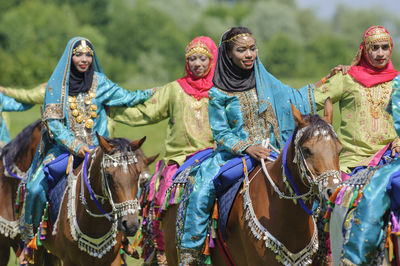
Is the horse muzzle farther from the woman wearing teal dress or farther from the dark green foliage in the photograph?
the dark green foliage

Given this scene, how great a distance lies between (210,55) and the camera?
26.0 feet

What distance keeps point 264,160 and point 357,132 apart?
131 centimetres

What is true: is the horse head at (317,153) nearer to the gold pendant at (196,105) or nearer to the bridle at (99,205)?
the bridle at (99,205)

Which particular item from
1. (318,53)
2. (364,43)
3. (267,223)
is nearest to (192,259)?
(267,223)

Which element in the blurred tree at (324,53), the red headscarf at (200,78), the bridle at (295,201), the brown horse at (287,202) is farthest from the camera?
the blurred tree at (324,53)

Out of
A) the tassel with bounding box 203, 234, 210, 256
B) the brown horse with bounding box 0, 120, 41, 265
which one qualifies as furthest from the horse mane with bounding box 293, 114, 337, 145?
the brown horse with bounding box 0, 120, 41, 265

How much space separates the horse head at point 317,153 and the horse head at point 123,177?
1676 millimetres

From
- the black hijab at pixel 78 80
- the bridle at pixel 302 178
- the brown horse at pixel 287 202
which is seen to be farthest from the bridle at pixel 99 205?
the bridle at pixel 302 178

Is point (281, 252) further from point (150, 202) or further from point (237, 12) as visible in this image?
point (237, 12)

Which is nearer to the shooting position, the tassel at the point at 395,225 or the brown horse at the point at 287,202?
the tassel at the point at 395,225

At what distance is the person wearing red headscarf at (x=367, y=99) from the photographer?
21.8ft

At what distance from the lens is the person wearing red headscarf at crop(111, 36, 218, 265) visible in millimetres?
7766

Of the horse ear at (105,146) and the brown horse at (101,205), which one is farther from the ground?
the horse ear at (105,146)

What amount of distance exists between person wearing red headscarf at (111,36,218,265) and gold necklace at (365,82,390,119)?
1.90 m
